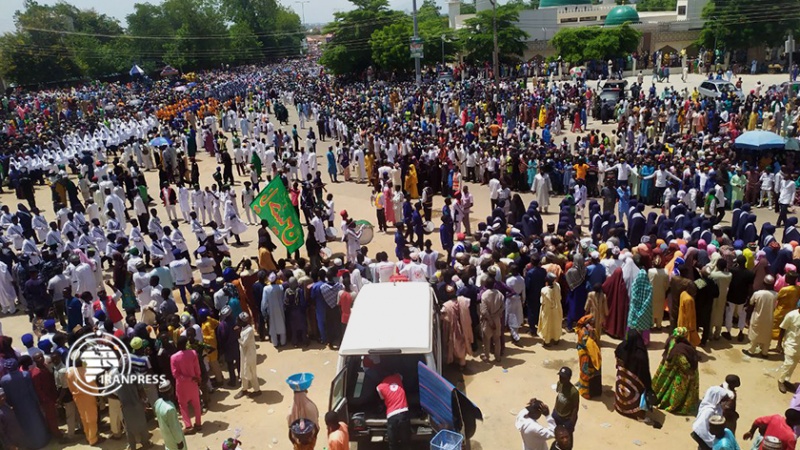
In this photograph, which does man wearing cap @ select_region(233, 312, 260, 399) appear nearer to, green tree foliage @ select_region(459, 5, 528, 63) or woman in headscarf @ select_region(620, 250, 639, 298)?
woman in headscarf @ select_region(620, 250, 639, 298)

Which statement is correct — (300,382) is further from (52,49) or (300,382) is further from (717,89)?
(52,49)

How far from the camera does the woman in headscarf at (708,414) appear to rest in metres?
5.31

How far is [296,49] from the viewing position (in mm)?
78688

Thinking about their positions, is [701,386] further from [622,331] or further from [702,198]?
[702,198]

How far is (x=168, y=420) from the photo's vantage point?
5969 millimetres

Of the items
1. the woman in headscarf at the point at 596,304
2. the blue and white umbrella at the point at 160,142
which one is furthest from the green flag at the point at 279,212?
the blue and white umbrella at the point at 160,142

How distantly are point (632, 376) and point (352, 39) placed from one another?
39.8 m

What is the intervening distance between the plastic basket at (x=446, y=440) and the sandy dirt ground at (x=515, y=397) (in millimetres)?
1074

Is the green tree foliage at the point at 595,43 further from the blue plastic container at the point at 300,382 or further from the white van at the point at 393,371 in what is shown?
the blue plastic container at the point at 300,382

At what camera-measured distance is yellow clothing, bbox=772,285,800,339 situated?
7.76m

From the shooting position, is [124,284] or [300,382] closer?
[300,382]

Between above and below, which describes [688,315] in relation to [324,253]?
above

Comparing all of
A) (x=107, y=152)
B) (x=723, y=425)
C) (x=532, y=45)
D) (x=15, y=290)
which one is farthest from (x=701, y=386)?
(x=532, y=45)

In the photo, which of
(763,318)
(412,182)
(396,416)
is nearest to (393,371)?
(396,416)
